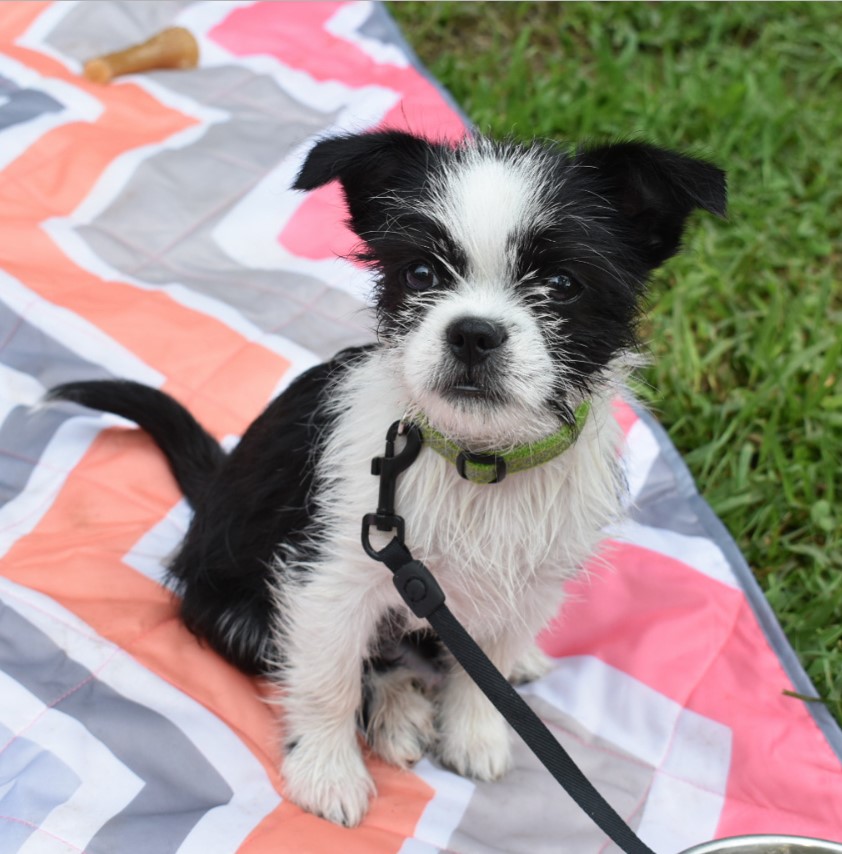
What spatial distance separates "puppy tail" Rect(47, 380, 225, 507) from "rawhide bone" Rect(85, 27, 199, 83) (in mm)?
1840

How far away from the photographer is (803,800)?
249 centimetres

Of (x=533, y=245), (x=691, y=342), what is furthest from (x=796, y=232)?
(x=533, y=245)

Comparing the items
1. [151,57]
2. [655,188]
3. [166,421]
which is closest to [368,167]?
[655,188]

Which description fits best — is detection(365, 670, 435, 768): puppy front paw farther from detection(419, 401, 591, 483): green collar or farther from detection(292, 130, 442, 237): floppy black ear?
detection(292, 130, 442, 237): floppy black ear

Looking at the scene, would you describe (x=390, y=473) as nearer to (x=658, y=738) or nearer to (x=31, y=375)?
(x=658, y=738)

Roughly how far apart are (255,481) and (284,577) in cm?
28

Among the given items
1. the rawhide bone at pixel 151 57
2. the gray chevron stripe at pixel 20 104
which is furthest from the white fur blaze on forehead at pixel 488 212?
the rawhide bone at pixel 151 57

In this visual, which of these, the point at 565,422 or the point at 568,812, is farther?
the point at 568,812

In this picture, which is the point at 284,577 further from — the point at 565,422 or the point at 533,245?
the point at 533,245

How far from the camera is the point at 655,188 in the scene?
1.96m

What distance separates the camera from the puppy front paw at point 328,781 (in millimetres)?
2330

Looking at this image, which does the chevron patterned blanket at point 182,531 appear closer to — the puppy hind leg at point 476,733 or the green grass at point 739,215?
the puppy hind leg at point 476,733

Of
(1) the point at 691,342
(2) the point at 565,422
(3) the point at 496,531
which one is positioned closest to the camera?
(2) the point at 565,422

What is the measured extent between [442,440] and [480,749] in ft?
2.97
